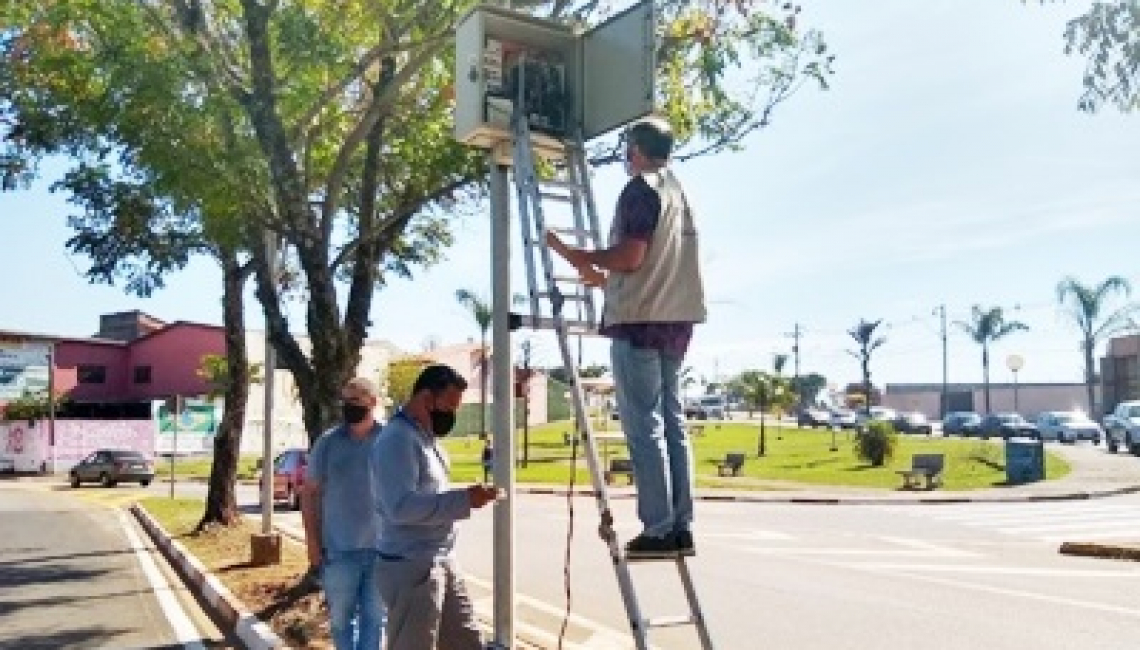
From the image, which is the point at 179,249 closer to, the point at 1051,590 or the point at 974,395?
the point at 1051,590

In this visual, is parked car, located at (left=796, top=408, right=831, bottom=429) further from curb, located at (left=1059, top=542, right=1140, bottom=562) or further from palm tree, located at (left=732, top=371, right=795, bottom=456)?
curb, located at (left=1059, top=542, right=1140, bottom=562)

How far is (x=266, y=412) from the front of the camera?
15.6 meters

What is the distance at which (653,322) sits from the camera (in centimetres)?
424

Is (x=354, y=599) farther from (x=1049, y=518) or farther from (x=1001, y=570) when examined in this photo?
(x=1049, y=518)

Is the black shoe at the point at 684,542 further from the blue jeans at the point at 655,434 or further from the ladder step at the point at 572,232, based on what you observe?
the ladder step at the point at 572,232

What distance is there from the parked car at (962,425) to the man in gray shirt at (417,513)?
57174 mm

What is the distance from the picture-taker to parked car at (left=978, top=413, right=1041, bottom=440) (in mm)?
52344

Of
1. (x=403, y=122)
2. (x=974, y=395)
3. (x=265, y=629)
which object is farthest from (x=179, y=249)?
(x=974, y=395)

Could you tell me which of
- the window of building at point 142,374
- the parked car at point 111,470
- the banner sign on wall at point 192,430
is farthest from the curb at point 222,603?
the window of building at point 142,374

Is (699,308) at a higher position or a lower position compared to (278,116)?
lower

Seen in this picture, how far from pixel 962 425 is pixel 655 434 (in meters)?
59.7

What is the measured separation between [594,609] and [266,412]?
7.27 m

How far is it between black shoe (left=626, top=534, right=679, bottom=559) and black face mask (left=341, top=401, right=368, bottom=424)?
262cm

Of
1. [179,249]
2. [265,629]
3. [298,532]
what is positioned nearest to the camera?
[265,629]
